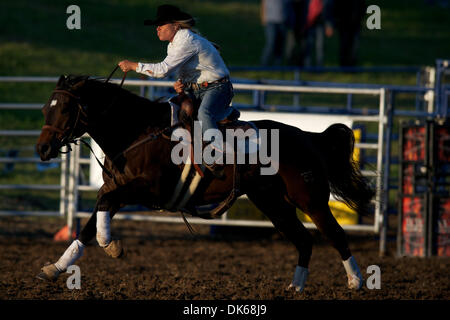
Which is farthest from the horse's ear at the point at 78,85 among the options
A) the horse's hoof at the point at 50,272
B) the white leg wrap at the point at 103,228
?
the horse's hoof at the point at 50,272

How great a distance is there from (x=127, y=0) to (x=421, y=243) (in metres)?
23.4

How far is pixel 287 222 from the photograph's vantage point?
7.06m

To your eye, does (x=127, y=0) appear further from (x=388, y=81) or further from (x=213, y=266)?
(x=213, y=266)

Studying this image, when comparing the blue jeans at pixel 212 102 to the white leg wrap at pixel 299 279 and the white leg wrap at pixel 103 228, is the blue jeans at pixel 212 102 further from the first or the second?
the white leg wrap at pixel 299 279

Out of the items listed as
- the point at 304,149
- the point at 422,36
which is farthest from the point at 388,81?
the point at 304,149

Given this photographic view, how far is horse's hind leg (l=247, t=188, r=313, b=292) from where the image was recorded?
6977mm

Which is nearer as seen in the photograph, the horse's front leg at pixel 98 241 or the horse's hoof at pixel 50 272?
the horse's front leg at pixel 98 241

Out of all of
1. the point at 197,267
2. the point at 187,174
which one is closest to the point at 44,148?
the point at 187,174

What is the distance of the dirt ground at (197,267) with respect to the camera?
6914mm

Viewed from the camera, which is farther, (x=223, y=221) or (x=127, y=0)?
(x=127, y=0)

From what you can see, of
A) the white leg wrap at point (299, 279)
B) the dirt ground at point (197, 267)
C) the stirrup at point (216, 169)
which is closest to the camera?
the stirrup at point (216, 169)

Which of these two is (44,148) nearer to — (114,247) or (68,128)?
(68,128)

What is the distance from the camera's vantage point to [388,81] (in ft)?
73.7

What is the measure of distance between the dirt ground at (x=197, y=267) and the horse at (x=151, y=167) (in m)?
0.47
